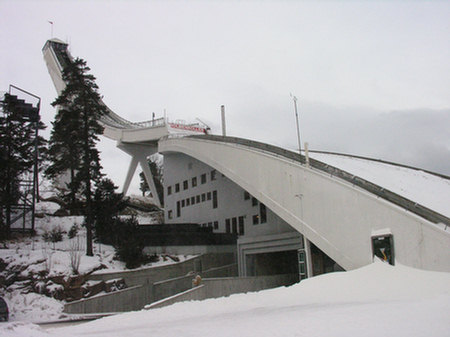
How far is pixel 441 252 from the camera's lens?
1390 centimetres

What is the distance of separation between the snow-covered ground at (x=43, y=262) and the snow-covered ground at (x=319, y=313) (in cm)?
876

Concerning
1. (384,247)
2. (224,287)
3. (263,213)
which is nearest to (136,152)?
(263,213)

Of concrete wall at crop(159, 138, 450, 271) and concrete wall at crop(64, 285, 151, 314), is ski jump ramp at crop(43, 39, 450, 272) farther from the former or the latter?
concrete wall at crop(64, 285, 151, 314)

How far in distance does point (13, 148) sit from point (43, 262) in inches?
391

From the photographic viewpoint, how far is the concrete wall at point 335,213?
14656 mm

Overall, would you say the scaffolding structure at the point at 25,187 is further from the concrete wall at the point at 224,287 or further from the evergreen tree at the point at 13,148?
the concrete wall at the point at 224,287

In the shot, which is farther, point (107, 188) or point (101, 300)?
point (107, 188)

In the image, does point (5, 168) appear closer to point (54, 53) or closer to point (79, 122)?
point (79, 122)

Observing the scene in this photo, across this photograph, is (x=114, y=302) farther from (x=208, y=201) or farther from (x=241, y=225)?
(x=208, y=201)

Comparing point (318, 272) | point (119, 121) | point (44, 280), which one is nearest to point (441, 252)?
point (318, 272)

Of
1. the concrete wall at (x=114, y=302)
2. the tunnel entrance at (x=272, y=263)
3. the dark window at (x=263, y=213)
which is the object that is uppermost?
the dark window at (x=263, y=213)

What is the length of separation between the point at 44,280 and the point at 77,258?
9.95ft

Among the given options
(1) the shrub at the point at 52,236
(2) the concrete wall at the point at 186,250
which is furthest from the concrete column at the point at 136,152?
(2) the concrete wall at the point at 186,250

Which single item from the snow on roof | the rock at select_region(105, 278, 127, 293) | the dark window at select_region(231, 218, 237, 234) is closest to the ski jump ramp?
the snow on roof
